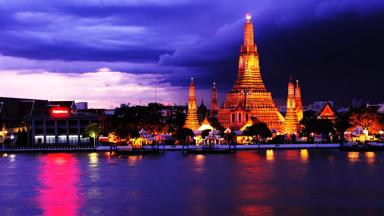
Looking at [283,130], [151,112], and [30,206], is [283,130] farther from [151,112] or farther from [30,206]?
[30,206]

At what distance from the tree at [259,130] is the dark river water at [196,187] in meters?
21.1

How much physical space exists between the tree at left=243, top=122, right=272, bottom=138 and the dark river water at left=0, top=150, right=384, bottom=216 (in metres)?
21.1

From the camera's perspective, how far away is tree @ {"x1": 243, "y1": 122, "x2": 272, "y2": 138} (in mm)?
85125

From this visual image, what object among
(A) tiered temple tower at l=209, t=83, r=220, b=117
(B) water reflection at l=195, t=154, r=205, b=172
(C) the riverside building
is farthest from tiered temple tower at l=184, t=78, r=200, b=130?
(B) water reflection at l=195, t=154, r=205, b=172

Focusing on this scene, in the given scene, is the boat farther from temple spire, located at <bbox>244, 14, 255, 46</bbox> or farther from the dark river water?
temple spire, located at <bbox>244, 14, 255, 46</bbox>

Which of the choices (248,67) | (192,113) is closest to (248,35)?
(248,67)

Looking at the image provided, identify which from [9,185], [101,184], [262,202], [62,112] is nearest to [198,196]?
[262,202]

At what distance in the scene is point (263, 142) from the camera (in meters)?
85.9

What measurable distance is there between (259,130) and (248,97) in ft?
30.8

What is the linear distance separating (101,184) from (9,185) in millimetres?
5747

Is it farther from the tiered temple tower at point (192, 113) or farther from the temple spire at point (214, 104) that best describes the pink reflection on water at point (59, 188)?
the temple spire at point (214, 104)

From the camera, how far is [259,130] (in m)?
85.0

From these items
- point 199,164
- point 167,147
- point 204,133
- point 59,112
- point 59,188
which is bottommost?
point 59,188

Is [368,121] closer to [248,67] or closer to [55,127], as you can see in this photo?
[248,67]
